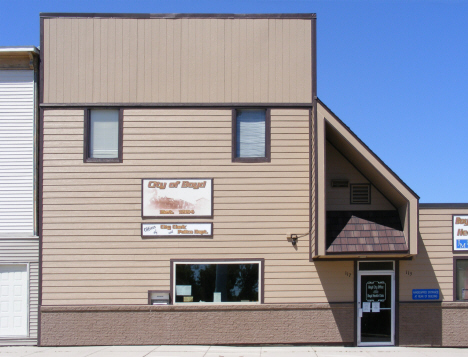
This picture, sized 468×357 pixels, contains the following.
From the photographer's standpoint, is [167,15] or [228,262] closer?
[228,262]

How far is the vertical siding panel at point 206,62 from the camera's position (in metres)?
12.8

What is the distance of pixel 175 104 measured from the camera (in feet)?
41.7

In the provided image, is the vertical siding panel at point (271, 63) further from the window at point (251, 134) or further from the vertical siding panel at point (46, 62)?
the vertical siding panel at point (46, 62)

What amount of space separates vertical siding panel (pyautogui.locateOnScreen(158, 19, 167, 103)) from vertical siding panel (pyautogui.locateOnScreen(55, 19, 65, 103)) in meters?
2.48

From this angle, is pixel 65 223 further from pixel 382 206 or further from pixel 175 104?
pixel 382 206

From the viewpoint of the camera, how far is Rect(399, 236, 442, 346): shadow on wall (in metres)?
12.5

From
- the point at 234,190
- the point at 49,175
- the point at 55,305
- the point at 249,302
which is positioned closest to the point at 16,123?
the point at 49,175

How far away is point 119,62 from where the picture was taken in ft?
41.9

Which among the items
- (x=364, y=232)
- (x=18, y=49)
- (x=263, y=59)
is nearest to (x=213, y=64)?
(x=263, y=59)

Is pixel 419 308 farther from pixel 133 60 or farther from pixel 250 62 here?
pixel 133 60

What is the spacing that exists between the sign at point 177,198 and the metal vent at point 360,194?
3.69m
